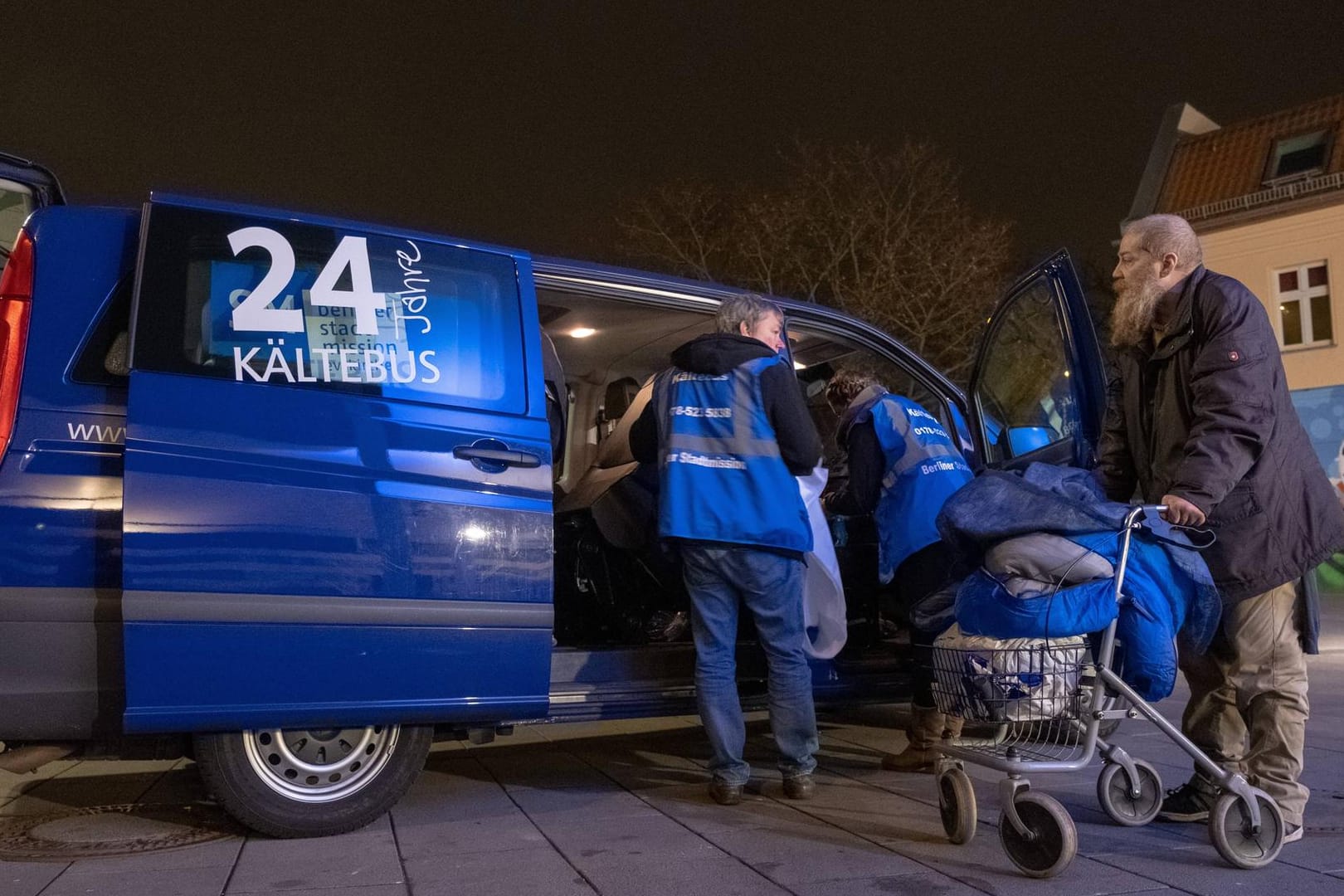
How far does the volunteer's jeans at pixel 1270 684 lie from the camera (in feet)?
12.3

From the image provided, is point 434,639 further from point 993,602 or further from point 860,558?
point 860,558

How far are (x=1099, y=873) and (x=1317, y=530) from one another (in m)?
1.28

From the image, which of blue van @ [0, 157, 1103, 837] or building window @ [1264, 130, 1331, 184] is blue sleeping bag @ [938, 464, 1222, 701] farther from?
building window @ [1264, 130, 1331, 184]

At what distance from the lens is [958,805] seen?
12.2ft

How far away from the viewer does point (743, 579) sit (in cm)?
450

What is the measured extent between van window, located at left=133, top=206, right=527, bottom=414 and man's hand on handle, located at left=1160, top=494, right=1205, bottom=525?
6.89 ft

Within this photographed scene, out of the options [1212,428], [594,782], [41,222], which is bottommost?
[594,782]

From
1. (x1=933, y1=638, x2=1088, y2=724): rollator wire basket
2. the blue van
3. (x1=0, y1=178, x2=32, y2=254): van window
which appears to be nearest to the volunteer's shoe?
the blue van

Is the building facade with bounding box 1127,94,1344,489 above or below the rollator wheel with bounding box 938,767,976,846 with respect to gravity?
above

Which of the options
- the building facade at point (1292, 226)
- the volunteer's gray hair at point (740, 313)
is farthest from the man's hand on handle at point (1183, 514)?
the building facade at point (1292, 226)

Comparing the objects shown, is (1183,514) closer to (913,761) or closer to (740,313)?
(740,313)

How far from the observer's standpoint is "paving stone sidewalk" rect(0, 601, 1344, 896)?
11.3 feet

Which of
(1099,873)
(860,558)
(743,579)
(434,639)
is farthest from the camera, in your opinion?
(860,558)

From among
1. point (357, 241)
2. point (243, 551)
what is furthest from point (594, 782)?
point (357, 241)
